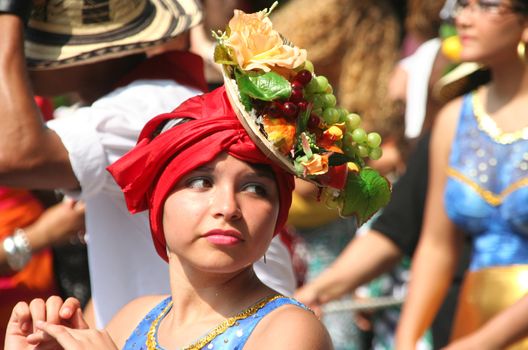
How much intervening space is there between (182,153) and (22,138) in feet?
2.31

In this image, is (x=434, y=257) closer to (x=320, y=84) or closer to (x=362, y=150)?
(x=362, y=150)

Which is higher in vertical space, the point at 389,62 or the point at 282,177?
the point at 282,177

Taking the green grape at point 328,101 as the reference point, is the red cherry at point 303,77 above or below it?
above

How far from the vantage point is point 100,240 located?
12.5ft

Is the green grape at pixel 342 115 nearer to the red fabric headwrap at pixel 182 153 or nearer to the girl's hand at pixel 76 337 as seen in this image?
the red fabric headwrap at pixel 182 153

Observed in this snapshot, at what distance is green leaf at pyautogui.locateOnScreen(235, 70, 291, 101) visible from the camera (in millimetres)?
2824

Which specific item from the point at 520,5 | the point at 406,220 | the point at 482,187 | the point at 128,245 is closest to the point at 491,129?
the point at 482,187

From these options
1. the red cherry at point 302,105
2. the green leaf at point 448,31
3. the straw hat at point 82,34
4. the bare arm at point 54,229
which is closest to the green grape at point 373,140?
the red cherry at point 302,105

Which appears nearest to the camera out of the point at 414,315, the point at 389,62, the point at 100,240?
the point at 100,240

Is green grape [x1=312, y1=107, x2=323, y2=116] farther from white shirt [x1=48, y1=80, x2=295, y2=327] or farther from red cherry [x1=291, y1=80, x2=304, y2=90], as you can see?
white shirt [x1=48, y1=80, x2=295, y2=327]

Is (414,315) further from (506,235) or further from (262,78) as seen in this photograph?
(262,78)

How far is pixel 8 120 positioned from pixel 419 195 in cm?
236

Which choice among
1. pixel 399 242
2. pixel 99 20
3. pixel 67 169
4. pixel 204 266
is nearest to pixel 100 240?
pixel 67 169

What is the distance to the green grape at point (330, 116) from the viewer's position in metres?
2.96
